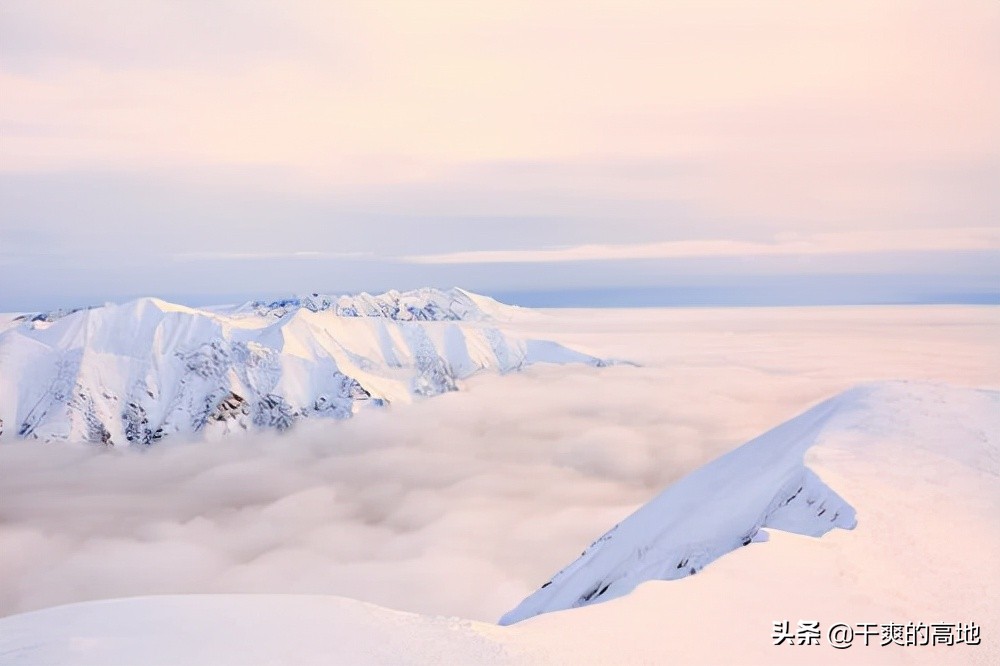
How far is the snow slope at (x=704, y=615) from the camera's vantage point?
1521 centimetres

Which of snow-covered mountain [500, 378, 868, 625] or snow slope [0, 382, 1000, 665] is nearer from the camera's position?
snow slope [0, 382, 1000, 665]

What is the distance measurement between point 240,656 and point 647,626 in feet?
37.1

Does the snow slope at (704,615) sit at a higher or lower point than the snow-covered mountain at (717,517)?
higher

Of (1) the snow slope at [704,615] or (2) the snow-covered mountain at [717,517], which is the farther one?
(2) the snow-covered mountain at [717,517]

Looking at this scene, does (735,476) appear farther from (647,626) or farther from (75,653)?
(75,653)

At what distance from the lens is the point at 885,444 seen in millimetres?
41438

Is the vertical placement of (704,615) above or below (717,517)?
above

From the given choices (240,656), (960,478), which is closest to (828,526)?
(960,478)

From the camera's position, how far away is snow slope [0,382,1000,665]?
15.2 metres

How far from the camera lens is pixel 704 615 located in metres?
19.6

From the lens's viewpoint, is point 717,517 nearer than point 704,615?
No

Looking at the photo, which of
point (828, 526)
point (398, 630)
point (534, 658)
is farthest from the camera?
point (828, 526)

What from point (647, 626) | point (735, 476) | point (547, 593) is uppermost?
point (647, 626)

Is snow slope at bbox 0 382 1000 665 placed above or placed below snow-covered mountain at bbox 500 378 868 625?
above
